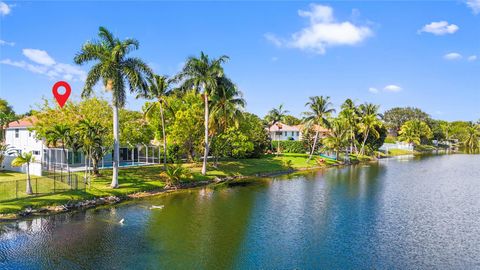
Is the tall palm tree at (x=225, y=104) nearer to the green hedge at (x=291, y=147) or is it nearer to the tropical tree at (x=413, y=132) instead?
the green hedge at (x=291, y=147)

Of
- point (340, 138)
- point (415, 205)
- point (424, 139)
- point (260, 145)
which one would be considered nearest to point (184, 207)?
point (415, 205)

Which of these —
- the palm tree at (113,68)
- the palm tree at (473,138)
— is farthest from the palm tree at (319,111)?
the palm tree at (473,138)

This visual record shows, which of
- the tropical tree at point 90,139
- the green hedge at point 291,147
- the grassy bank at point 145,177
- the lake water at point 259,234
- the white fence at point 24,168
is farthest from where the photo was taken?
the green hedge at point 291,147

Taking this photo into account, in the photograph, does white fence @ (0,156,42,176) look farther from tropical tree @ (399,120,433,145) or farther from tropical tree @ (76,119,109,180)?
tropical tree @ (399,120,433,145)

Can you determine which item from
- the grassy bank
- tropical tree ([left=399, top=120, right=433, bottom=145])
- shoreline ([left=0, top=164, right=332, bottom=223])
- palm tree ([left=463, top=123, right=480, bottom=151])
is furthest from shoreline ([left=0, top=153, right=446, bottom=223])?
palm tree ([left=463, top=123, right=480, bottom=151])

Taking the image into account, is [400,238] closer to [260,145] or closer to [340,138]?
[260,145]
